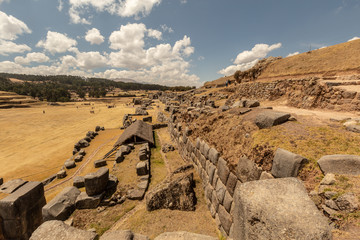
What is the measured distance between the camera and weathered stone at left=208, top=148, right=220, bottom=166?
7.17m

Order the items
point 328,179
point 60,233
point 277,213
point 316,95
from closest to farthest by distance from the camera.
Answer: point 277,213 → point 328,179 → point 60,233 → point 316,95

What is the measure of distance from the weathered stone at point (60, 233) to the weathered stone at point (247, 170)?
4693mm

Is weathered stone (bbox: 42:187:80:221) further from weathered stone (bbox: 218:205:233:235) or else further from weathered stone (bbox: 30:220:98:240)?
weathered stone (bbox: 218:205:233:235)

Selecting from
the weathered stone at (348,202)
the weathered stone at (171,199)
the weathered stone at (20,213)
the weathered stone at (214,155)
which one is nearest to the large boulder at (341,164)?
the weathered stone at (348,202)

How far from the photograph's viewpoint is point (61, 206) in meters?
7.36

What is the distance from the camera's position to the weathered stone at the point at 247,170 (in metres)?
4.86

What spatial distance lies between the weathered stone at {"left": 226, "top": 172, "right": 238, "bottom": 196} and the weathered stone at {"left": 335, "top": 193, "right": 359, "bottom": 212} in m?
2.99

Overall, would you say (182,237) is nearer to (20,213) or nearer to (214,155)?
(214,155)

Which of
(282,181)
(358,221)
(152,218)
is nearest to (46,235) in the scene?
(152,218)

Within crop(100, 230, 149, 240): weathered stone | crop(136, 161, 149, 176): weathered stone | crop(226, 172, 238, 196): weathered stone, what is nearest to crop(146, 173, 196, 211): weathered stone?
crop(226, 172, 238, 196): weathered stone

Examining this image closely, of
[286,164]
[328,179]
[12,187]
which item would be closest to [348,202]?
[328,179]

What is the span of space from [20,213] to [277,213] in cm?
925

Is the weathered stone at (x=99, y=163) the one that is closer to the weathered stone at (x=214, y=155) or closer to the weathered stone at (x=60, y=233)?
the weathered stone at (x=60, y=233)

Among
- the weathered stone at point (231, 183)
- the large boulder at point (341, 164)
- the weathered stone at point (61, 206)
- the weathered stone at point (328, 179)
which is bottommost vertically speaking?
the weathered stone at point (61, 206)
